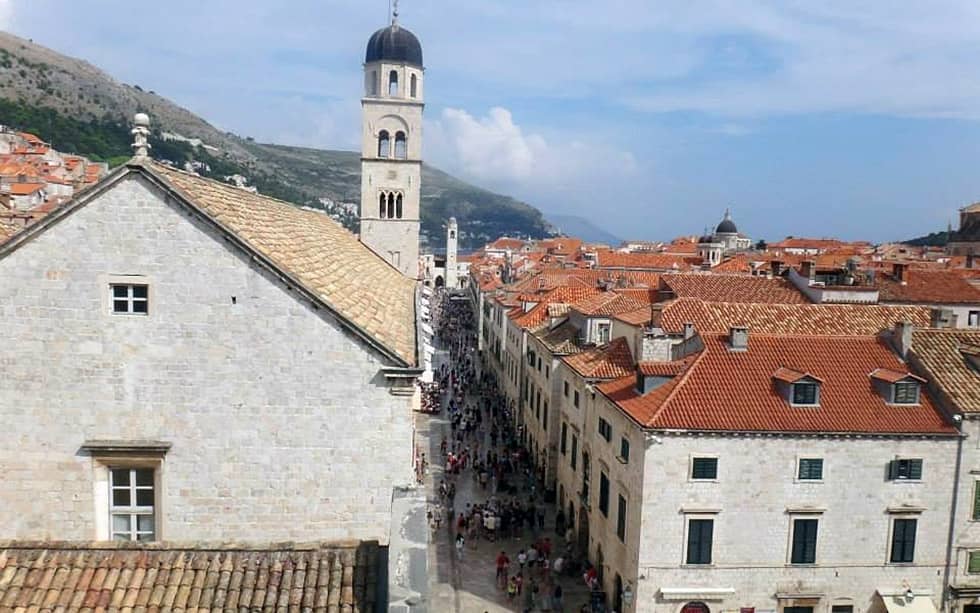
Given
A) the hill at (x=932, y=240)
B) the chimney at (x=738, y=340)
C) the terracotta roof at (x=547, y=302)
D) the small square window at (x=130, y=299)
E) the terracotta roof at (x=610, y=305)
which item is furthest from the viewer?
the hill at (x=932, y=240)

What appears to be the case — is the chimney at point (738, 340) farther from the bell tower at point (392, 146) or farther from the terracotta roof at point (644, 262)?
the terracotta roof at point (644, 262)

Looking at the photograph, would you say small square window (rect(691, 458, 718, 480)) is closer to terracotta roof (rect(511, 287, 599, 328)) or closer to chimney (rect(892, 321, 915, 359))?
chimney (rect(892, 321, 915, 359))

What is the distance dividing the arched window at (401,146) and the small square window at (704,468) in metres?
32.6

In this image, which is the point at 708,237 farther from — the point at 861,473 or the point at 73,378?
the point at 73,378

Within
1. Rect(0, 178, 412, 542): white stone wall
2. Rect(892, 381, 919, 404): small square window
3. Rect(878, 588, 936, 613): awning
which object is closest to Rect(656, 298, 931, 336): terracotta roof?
Rect(892, 381, 919, 404): small square window

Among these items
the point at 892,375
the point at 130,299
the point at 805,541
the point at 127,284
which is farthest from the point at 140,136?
the point at 892,375

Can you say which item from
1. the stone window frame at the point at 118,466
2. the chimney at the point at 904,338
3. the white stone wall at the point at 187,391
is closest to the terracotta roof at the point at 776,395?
the chimney at the point at 904,338

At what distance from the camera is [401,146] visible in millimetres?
50156

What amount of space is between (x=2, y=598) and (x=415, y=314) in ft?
50.5

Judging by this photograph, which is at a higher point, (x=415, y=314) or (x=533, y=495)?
(x=415, y=314)

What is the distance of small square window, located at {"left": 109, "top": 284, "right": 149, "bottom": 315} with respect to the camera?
1328 centimetres

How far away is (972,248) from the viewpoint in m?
104

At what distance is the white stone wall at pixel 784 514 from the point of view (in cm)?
2380

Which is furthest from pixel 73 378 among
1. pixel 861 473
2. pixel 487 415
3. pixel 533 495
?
pixel 487 415
